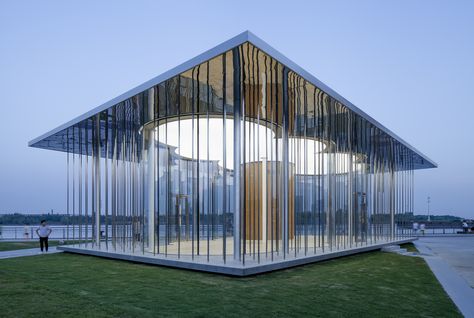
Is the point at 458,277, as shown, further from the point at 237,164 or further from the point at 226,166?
the point at 226,166

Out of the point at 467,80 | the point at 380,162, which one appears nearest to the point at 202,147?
the point at 380,162

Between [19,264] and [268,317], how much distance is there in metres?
10.0

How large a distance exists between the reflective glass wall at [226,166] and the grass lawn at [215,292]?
1.78m

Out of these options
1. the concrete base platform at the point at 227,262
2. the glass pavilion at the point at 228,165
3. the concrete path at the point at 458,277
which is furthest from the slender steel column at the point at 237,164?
the concrete path at the point at 458,277

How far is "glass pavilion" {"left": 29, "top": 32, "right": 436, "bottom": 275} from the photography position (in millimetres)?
11703

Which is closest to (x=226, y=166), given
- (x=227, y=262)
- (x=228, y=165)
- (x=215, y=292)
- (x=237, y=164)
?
(x=228, y=165)

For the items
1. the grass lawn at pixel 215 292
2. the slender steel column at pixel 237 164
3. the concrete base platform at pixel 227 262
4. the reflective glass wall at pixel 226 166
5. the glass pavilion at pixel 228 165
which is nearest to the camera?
the grass lawn at pixel 215 292

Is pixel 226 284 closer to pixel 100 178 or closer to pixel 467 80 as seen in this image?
pixel 100 178

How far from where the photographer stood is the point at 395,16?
21406mm

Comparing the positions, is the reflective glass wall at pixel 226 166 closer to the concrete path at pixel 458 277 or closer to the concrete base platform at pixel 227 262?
the concrete base platform at pixel 227 262

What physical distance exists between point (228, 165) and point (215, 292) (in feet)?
22.0

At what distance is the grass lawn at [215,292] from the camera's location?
289 inches

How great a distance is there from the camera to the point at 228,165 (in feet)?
49.2

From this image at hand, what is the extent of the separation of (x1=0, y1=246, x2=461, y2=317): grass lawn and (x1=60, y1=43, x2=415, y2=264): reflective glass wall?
1779mm
